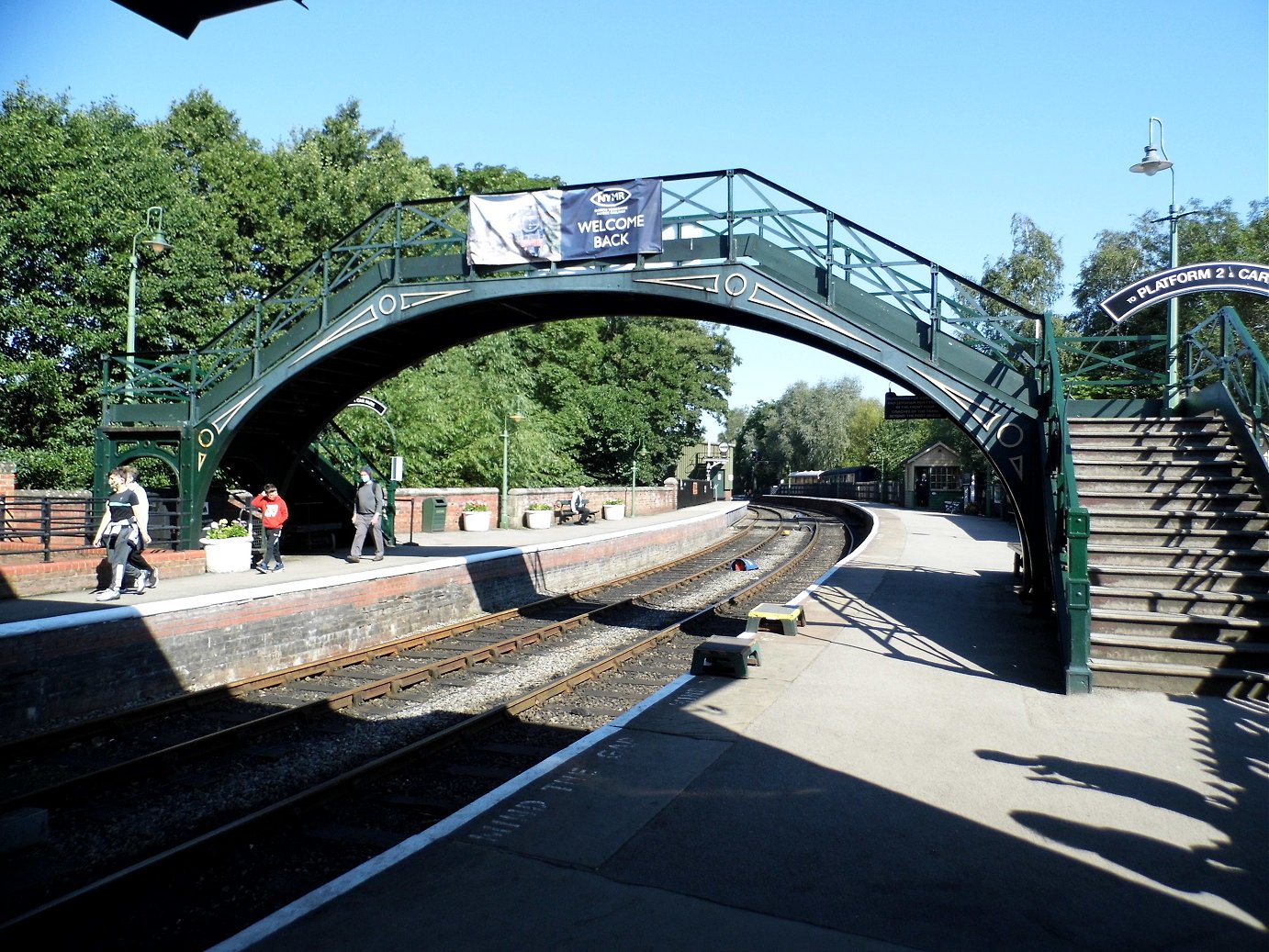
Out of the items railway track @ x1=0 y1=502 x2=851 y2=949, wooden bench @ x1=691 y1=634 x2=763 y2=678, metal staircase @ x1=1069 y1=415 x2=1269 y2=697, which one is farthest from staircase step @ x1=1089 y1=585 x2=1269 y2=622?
railway track @ x1=0 y1=502 x2=851 y2=949

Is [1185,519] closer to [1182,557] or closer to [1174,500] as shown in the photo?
[1174,500]

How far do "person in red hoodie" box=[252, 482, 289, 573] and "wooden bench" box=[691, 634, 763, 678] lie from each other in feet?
29.1

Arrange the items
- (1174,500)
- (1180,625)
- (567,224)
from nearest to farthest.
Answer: (1180,625)
(1174,500)
(567,224)

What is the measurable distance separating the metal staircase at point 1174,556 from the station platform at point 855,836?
0.45m

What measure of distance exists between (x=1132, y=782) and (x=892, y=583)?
10.1 metres

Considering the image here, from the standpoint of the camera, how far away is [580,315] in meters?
14.4

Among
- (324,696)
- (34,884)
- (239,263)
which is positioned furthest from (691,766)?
(239,263)

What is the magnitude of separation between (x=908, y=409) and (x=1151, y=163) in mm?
4720

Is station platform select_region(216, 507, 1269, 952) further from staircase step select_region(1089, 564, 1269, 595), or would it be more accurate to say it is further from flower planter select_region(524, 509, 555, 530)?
flower planter select_region(524, 509, 555, 530)

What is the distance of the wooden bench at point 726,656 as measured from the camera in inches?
348

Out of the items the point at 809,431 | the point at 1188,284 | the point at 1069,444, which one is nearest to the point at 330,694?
the point at 1069,444

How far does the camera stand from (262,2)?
4391mm

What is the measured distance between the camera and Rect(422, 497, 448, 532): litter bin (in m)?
24.5

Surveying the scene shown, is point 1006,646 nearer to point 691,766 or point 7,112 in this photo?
point 691,766
